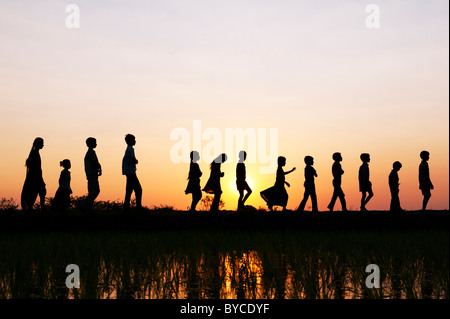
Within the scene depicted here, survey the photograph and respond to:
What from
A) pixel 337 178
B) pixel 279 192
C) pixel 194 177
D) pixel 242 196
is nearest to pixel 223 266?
pixel 194 177

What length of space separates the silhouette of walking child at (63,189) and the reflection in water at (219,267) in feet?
12.5

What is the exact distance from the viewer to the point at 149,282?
22.8 ft

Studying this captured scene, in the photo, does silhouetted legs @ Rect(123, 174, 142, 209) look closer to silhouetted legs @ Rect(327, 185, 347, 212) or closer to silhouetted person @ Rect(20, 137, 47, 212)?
silhouetted person @ Rect(20, 137, 47, 212)

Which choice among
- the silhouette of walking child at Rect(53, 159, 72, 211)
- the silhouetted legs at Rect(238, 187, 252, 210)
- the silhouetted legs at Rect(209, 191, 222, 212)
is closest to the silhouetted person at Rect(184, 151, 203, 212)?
the silhouetted legs at Rect(209, 191, 222, 212)

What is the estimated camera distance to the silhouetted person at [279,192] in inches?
663

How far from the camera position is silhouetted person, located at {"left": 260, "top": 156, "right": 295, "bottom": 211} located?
16.8 m

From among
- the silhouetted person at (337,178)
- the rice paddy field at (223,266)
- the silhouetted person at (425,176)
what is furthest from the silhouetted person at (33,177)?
the silhouetted person at (425,176)

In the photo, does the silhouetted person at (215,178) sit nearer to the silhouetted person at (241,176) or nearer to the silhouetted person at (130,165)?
the silhouetted person at (241,176)

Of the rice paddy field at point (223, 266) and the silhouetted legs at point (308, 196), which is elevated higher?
the silhouetted legs at point (308, 196)

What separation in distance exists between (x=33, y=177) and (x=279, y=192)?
7.06m

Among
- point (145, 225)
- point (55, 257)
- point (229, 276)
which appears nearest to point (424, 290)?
point (229, 276)

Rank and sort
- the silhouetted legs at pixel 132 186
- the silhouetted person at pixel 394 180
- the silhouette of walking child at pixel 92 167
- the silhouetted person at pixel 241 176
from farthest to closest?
the silhouetted person at pixel 394 180 < the silhouetted person at pixel 241 176 < the silhouetted legs at pixel 132 186 < the silhouette of walking child at pixel 92 167

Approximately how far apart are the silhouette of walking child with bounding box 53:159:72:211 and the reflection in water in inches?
150
